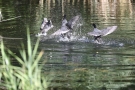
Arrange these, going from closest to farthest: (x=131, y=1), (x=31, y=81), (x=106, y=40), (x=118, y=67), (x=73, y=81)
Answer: (x=31, y=81) < (x=73, y=81) < (x=118, y=67) < (x=106, y=40) < (x=131, y=1)

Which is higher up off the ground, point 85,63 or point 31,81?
point 31,81

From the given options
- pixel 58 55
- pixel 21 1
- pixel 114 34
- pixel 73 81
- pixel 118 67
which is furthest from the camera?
pixel 21 1

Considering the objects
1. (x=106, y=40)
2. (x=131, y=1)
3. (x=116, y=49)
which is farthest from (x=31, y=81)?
(x=131, y=1)

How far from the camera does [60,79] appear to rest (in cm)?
1169

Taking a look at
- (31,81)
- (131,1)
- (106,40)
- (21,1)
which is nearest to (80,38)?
(106,40)

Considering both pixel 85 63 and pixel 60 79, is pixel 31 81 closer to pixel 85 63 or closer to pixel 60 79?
pixel 60 79

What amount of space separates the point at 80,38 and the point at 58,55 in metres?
3.97

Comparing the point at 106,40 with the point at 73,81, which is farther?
the point at 106,40

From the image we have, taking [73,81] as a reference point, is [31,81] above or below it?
above

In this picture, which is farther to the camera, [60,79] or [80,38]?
[80,38]

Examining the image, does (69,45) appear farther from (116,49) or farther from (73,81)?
(73,81)

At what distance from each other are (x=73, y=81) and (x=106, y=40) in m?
6.70

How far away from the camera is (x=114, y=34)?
1956cm

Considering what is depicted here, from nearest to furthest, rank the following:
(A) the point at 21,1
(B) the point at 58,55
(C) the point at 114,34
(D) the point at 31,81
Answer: (D) the point at 31,81, (B) the point at 58,55, (C) the point at 114,34, (A) the point at 21,1
